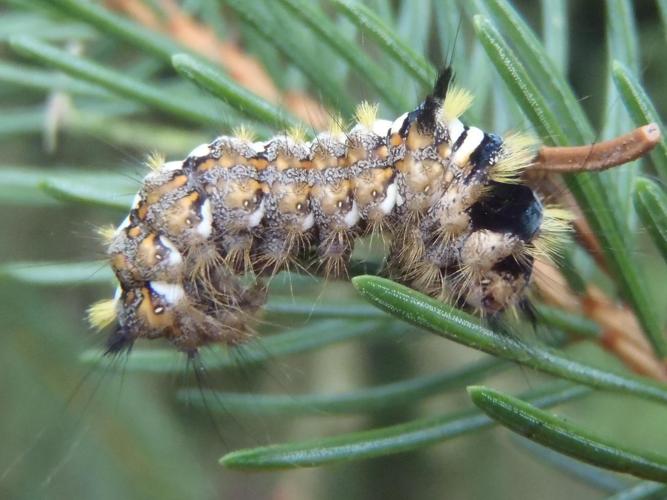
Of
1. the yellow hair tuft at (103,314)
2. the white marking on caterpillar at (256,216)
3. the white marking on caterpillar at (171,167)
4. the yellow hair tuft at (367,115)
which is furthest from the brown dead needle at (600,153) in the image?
the yellow hair tuft at (103,314)

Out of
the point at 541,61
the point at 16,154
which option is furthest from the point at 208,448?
the point at 541,61

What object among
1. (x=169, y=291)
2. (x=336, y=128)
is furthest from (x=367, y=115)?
(x=169, y=291)

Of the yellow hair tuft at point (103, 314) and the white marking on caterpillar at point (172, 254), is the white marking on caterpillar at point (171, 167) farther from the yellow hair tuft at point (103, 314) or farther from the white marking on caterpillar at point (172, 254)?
the yellow hair tuft at point (103, 314)

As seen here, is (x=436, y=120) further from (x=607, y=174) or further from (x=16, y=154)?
(x=16, y=154)

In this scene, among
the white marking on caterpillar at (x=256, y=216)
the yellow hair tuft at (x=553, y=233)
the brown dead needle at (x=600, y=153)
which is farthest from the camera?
the white marking on caterpillar at (x=256, y=216)

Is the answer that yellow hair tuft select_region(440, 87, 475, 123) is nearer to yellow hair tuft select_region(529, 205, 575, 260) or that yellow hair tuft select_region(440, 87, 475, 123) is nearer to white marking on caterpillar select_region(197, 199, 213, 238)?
yellow hair tuft select_region(529, 205, 575, 260)

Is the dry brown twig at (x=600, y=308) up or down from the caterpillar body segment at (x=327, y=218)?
down

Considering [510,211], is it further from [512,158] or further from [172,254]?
[172,254]

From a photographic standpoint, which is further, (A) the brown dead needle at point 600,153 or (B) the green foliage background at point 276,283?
(B) the green foliage background at point 276,283

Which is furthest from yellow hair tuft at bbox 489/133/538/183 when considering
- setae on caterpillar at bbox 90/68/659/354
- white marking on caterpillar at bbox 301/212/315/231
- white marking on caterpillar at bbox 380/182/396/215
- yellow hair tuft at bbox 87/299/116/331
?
yellow hair tuft at bbox 87/299/116/331
